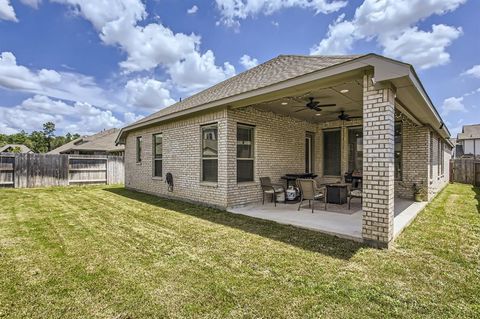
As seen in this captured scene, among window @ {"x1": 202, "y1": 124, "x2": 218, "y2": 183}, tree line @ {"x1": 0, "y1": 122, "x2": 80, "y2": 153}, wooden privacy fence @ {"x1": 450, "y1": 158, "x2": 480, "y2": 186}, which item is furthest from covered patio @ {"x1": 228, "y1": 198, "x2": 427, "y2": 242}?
tree line @ {"x1": 0, "y1": 122, "x2": 80, "y2": 153}

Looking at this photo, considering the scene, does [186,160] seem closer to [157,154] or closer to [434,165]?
[157,154]

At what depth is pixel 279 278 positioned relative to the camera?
2818mm

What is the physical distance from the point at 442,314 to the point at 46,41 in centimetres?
1613

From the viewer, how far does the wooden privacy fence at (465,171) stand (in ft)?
47.4

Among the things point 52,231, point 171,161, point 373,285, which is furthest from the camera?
point 171,161

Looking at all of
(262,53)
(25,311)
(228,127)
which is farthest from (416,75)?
(262,53)

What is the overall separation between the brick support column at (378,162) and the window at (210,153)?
4.20 m

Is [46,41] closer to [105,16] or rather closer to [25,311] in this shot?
[105,16]

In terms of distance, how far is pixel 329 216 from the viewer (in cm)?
564

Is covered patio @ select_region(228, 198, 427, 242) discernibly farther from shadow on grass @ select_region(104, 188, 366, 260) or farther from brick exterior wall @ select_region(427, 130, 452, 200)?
brick exterior wall @ select_region(427, 130, 452, 200)

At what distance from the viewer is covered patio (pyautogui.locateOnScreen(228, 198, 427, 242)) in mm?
4574

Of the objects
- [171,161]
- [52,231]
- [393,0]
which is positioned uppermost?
[393,0]

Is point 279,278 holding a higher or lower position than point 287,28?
lower

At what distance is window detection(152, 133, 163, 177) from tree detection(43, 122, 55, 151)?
184ft
